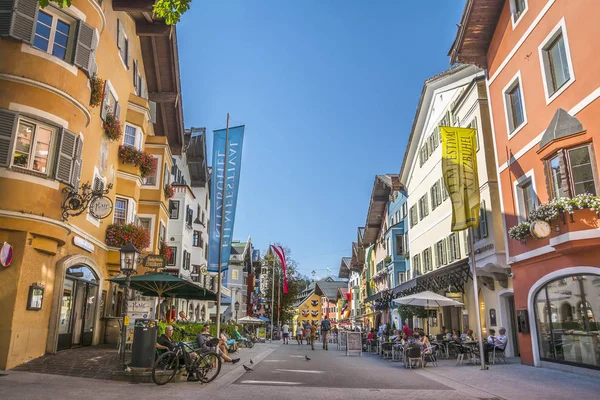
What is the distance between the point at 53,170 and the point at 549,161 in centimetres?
1432

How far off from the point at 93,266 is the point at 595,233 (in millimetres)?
15522

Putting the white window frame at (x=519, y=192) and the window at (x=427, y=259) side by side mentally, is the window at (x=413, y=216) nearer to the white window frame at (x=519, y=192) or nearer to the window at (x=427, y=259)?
the window at (x=427, y=259)

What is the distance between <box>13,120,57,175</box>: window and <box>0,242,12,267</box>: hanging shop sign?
2.16 meters

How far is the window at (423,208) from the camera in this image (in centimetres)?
3212

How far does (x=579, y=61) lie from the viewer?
45.0 ft

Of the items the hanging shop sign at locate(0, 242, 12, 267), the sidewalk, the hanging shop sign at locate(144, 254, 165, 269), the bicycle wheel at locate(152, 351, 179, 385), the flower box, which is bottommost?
the sidewalk

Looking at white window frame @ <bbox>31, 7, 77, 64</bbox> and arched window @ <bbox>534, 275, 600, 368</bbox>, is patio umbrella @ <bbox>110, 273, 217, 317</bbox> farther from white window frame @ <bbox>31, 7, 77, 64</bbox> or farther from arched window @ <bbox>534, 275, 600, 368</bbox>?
arched window @ <bbox>534, 275, 600, 368</bbox>

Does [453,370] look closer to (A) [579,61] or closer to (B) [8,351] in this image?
(A) [579,61]

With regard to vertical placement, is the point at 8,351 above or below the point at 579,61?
below

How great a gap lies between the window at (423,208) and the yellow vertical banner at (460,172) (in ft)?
46.5

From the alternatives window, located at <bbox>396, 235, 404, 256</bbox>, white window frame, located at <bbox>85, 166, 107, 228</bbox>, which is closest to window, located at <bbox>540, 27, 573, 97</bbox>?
white window frame, located at <bbox>85, 166, 107, 228</bbox>

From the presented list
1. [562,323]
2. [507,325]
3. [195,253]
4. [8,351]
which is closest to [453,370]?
[562,323]

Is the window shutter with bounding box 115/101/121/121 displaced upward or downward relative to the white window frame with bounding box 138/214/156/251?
upward

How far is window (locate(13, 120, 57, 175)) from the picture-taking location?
12947mm
